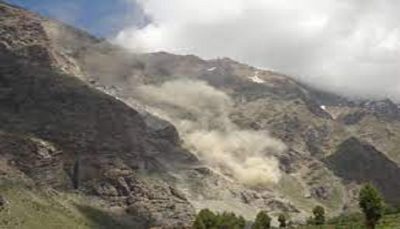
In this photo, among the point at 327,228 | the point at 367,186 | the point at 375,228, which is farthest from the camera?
the point at 327,228

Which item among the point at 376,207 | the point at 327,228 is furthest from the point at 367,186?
the point at 327,228

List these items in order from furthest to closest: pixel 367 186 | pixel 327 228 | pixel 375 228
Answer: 1. pixel 327 228
2. pixel 367 186
3. pixel 375 228

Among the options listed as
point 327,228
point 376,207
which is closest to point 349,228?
point 376,207

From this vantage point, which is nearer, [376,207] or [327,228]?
[376,207]

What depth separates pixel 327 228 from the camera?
185 m

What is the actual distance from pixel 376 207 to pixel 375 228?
5593 mm

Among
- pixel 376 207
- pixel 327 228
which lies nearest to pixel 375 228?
pixel 376 207

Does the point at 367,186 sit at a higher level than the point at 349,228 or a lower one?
higher

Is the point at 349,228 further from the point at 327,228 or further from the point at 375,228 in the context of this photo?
the point at 327,228

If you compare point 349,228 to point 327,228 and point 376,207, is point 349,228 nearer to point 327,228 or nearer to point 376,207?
point 376,207

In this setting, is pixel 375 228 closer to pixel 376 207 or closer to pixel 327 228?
pixel 376 207

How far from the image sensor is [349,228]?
161250mm

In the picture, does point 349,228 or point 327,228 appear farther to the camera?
point 327,228

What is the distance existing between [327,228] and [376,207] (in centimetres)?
3061
